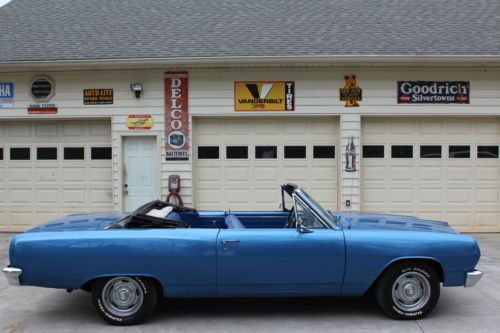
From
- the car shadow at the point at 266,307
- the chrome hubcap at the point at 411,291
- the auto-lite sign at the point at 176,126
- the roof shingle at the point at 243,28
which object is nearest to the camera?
the chrome hubcap at the point at 411,291

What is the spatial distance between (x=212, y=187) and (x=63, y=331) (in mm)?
5869

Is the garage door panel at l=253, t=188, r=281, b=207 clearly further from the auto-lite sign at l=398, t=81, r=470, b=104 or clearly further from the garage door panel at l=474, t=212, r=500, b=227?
the garage door panel at l=474, t=212, r=500, b=227

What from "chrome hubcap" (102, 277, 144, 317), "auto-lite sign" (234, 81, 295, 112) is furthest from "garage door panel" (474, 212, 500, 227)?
"chrome hubcap" (102, 277, 144, 317)

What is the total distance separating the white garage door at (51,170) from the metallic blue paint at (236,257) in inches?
227

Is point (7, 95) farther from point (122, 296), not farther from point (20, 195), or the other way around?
point (122, 296)

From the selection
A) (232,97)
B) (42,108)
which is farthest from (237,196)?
(42,108)

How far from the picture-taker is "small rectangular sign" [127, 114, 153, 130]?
1022cm

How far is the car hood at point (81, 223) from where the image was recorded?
16.7ft

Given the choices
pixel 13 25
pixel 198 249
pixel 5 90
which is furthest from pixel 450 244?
pixel 13 25

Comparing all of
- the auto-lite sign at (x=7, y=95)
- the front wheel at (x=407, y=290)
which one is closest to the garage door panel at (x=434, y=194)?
the front wheel at (x=407, y=290)

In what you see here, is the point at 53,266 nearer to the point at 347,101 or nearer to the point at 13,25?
the point at 347,101

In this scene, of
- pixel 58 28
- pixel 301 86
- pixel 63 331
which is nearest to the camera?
pixel 63 331

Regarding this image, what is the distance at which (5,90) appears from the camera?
10.4 meters

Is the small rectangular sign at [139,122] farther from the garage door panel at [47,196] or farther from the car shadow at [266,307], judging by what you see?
the car shadow at [266,307]
